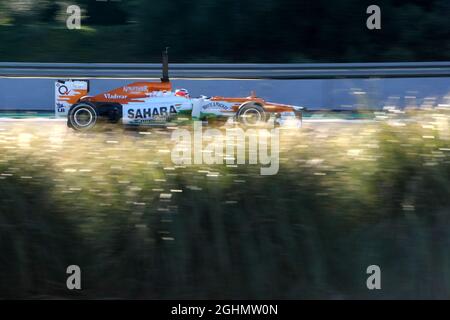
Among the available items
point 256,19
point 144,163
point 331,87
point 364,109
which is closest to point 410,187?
point 364,109

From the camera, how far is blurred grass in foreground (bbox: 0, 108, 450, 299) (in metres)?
6.49

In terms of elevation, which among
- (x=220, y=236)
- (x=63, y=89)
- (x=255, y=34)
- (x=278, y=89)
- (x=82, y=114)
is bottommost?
(x=220, y=236)

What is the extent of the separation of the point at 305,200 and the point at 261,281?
0.72 meters

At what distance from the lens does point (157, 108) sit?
43.7 ft

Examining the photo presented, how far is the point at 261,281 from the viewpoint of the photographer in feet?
21.4

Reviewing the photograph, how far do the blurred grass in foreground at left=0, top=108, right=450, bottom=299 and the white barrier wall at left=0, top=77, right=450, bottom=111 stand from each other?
1217cm

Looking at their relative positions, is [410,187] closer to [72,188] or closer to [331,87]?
[72,188]

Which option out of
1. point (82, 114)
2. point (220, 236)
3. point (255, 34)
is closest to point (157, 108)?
point (82, 114)

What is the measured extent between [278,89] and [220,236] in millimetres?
13450

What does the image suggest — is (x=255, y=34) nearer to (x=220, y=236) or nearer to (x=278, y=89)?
(x=278, y=89)

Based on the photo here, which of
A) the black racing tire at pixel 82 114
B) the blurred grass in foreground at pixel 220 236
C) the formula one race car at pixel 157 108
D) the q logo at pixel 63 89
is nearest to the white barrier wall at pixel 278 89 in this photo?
the q logo at pixel 63 89

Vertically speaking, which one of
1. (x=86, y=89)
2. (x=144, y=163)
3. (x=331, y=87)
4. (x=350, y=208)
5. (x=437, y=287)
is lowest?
(x=437, y=287)

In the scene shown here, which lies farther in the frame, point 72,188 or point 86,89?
point 86,89

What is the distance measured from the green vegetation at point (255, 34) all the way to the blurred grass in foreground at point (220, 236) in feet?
63.1
